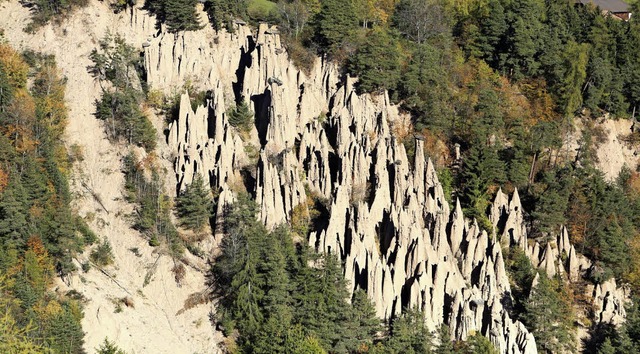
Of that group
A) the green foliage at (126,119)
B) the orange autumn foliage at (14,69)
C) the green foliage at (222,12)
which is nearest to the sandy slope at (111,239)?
the green foliage at (126,119)

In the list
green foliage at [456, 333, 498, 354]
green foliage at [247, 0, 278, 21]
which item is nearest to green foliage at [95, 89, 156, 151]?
green foliage at [247, 0, 278, 21]

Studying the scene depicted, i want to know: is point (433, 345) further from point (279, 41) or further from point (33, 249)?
point (279, 41)

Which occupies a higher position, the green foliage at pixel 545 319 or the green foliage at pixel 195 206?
the green foliage at pixel 195 206

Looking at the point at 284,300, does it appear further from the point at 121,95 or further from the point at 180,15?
the point at 180,15

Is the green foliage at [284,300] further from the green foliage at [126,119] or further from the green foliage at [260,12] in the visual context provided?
the green foliage at [260,12]

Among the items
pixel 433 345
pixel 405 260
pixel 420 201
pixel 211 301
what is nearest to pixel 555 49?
pixel 420 201

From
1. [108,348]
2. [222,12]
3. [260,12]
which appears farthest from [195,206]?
[260,12]
